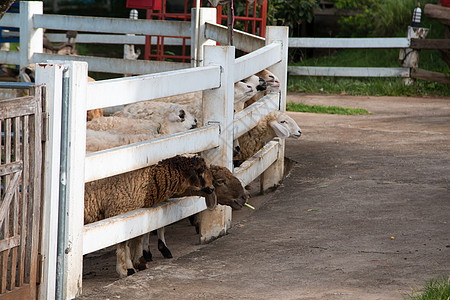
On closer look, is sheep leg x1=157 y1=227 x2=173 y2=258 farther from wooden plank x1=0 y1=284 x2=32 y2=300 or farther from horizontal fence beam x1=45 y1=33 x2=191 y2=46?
horizontal fence beam x1=45 y1=33 x2=191 y2=46

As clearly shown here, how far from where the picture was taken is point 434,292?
3455mm

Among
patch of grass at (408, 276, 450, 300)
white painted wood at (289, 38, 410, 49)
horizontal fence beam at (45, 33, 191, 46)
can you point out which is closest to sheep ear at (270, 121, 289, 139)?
patch of grass at (408, 276, 450, 300)

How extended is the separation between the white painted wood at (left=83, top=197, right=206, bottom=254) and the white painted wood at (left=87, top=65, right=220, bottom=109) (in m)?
0.71

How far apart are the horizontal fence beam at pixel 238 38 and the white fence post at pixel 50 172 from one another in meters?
4.62

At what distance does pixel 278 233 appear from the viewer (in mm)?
5199

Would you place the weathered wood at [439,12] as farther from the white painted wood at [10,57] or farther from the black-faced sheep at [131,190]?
the black-faced sheep at [131,190]

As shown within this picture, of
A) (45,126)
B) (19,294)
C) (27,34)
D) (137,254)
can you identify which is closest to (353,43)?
(27,34)

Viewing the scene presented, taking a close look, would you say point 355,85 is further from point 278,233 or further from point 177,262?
point 177,262

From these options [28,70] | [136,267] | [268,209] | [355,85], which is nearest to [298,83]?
[355,85]

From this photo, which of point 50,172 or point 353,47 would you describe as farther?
point 353,47

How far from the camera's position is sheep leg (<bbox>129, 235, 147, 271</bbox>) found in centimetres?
491

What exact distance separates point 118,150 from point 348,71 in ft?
37.7

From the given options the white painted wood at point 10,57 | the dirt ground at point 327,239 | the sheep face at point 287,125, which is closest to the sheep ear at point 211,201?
the dirt ground at point 327,239

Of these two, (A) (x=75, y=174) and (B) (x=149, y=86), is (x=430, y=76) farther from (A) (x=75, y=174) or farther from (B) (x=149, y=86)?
(A) (x=75, y=174)
